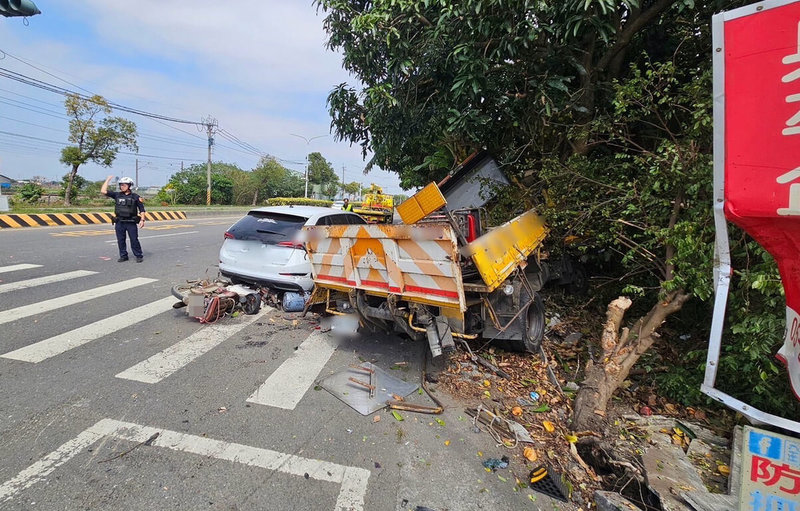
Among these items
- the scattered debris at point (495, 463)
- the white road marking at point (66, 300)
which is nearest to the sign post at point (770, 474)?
the scattered debris at point (495, 463)

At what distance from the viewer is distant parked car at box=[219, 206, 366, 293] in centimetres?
538

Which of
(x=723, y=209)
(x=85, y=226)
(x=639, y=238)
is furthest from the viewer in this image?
(x=85, y=226)

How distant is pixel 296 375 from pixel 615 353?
310 centimetres

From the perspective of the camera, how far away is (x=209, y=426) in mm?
2854

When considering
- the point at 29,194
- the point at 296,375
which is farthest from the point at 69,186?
the point at 296,375

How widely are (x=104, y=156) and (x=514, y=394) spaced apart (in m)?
26.6

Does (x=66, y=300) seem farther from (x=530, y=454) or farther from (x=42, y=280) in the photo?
(x=530, y=454)

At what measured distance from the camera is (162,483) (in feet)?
7.44

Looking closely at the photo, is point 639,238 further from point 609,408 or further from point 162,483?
point 162,483

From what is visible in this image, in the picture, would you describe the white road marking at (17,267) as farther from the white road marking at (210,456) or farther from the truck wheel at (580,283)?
the truck wheel at (580,283)

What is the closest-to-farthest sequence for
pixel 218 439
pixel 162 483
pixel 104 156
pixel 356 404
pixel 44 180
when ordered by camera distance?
1. pixel 162 483
2. pixel 218 439
3. pixel 356 404
4. pixel 104 156
5. pixel 44 180

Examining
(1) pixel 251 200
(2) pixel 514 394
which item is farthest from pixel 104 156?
(2) pixel 514 394

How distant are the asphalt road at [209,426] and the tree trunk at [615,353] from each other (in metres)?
0.90

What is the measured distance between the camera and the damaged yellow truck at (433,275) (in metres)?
3.30
